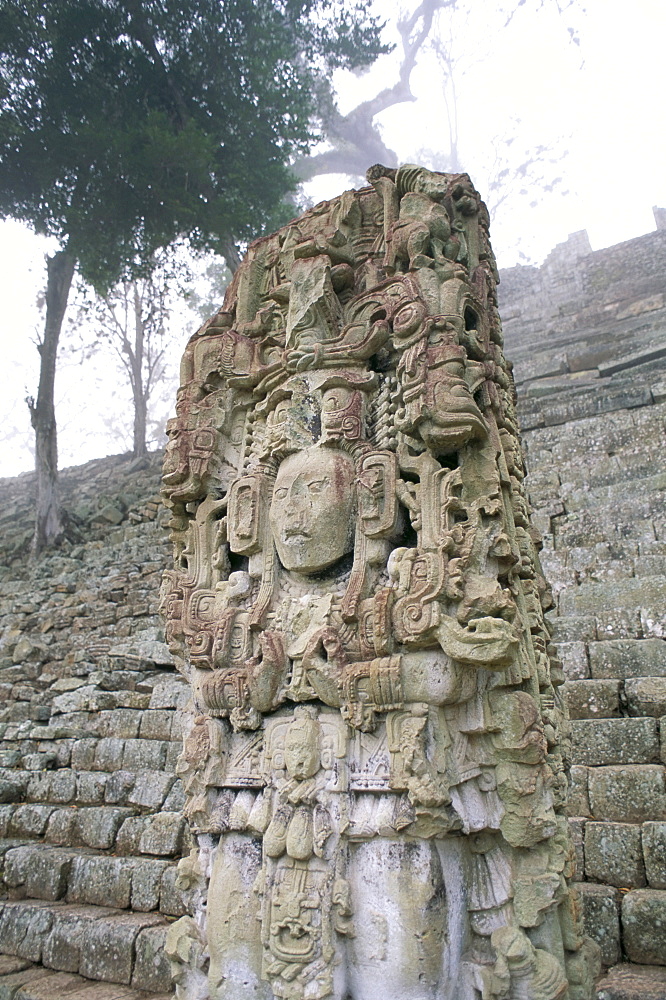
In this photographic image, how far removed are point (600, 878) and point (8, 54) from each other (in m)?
12.9

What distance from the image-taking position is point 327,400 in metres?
3.27

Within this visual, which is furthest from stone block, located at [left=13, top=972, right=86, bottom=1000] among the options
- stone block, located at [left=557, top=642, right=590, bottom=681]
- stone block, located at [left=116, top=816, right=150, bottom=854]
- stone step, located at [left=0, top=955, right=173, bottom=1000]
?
stone block, located at [left=557, top=642, right=590, bottom=681]

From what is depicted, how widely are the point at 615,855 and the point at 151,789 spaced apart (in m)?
3.09

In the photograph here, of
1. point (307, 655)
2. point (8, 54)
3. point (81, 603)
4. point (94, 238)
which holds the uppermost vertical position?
point (8, 54)

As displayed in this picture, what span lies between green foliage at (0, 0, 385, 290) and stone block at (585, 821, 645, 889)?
10253 mm

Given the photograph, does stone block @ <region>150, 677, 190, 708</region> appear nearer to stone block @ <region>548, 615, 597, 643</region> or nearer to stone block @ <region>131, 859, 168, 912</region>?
stone block @ <region>131, 859, 168, 912</region>

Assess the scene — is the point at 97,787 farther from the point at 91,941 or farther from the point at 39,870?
the point at 91,941

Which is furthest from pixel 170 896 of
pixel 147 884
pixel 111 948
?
pixel 111 948

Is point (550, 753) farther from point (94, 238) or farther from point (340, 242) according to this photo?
point (94, 238)

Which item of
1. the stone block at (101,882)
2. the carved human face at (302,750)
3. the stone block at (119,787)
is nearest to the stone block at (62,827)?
the stone block at (119,787)

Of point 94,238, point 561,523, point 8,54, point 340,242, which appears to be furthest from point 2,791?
point 8,54

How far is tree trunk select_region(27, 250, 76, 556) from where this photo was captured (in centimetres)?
1252

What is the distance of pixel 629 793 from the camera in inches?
147

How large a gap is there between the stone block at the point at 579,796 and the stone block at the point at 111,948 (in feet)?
8.25
